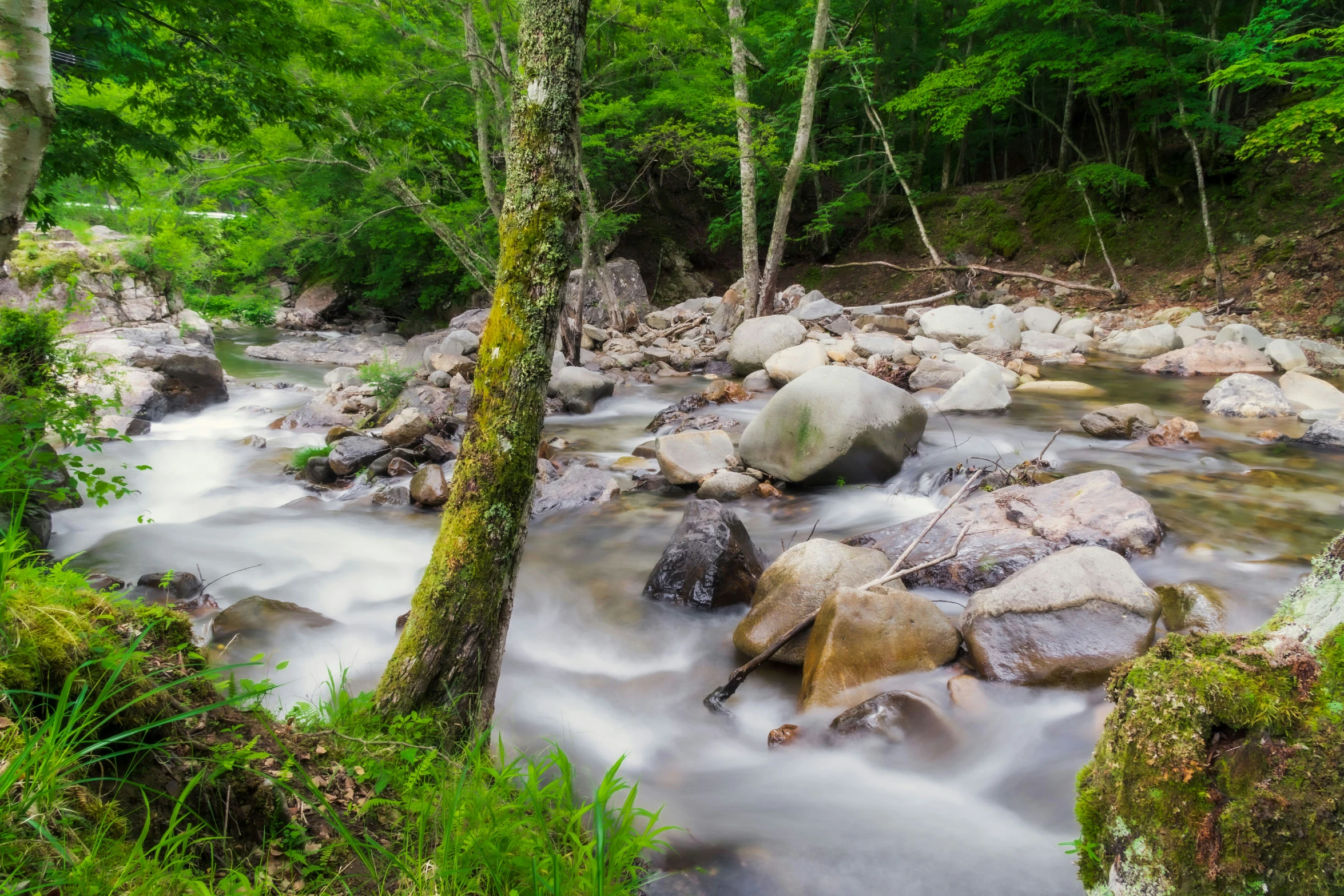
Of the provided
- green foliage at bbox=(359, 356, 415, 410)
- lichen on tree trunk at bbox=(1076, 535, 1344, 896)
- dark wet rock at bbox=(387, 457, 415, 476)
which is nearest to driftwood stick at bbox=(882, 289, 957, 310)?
green foliage at bbox=(359, 356, 415, 410)

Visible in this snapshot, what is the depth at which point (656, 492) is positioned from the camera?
7.35 metres

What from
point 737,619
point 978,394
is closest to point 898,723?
point 737,619

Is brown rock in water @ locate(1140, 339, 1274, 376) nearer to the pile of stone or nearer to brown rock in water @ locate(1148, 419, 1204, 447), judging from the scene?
brown rock in water @ locate(1148, 419, 1204, 447)

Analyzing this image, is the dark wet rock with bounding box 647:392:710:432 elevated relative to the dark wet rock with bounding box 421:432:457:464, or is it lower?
lower

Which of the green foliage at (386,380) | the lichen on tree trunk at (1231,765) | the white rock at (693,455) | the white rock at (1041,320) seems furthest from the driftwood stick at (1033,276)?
the lichen on tree trunk at (1231,765)

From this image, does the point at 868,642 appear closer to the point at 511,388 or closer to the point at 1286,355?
the point at 511,388

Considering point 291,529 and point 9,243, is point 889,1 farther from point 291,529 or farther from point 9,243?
point 9,243

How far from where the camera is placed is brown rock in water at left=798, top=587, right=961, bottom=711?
3.72 meters

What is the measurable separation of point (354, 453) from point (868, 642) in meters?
6.33

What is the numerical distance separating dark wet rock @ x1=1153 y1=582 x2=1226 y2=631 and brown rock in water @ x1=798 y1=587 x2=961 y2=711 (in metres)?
1.33

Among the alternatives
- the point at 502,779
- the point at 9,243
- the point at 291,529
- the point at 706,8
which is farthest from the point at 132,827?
the point at 706,8

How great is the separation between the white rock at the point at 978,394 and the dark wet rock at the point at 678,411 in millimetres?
3532

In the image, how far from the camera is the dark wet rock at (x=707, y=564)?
4887 mm

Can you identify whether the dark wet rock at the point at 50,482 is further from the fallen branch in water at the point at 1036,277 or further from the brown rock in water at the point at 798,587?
the fallen branch in water at the point at 1036,277
